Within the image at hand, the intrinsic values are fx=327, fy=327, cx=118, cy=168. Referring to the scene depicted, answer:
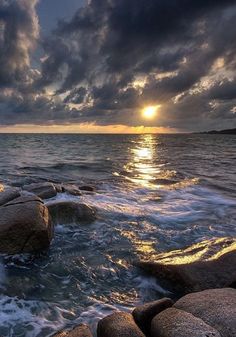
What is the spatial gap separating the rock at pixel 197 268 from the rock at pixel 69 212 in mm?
3389

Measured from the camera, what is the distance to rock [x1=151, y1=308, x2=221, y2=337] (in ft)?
12.3

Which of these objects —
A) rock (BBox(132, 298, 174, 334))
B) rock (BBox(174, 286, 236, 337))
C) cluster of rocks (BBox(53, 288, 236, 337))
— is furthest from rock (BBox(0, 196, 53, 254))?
rock (BBox(174, 286, 236, 337))

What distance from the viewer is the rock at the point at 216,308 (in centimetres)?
401

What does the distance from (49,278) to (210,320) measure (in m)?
3.38

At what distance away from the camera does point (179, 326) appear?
3.89 meters

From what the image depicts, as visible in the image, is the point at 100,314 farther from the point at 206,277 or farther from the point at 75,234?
the point at 75,234

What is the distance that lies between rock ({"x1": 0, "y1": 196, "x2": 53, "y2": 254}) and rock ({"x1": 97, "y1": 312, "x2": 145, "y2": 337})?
3179mm

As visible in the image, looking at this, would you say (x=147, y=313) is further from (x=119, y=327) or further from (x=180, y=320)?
(x=180, y=320)

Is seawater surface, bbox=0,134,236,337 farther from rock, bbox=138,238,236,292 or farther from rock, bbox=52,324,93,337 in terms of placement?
rock, bbox=52,324,93,337

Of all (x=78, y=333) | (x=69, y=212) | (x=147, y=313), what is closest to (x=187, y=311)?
(x=147, y=313)

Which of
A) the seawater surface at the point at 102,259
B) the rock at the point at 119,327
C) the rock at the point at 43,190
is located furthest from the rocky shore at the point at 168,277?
the rock at the point at 43,190

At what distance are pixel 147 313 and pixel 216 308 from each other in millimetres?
936

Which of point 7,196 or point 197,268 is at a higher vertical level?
point 7,196

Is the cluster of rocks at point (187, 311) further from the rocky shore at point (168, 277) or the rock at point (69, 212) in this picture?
the rock at point (69, 212)
